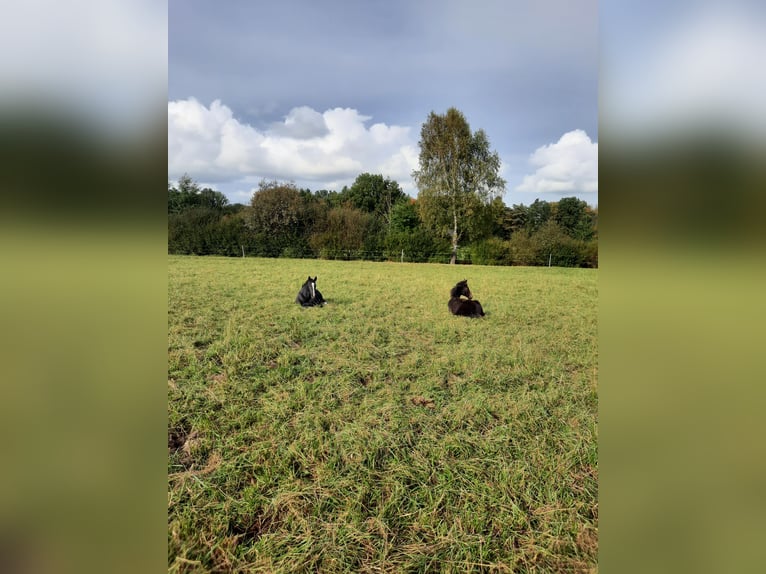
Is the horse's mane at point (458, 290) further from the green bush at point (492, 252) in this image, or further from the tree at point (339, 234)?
the tree at point (339, 234)

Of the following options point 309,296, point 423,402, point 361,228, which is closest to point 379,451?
point 423,402

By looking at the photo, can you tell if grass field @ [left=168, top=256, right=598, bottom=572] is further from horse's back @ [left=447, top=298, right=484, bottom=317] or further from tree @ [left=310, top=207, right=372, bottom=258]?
tree @ [left=310, top=207, right=372, bottom=258]

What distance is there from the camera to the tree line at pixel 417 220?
19562mm

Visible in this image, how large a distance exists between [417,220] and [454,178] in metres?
3.57

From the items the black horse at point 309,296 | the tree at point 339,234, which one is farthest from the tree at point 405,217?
the black horse at point 309,296

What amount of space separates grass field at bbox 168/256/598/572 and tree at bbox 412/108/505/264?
17.8m

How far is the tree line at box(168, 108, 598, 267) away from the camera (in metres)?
19.6

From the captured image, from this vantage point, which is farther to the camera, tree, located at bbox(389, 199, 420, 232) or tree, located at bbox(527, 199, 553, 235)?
tree, located at bbox(389, 199, 420, 232)

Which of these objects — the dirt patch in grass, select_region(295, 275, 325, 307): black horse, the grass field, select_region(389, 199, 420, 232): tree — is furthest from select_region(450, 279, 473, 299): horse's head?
select_region(389, 199, 420, 232): tree

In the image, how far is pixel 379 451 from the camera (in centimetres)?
230
